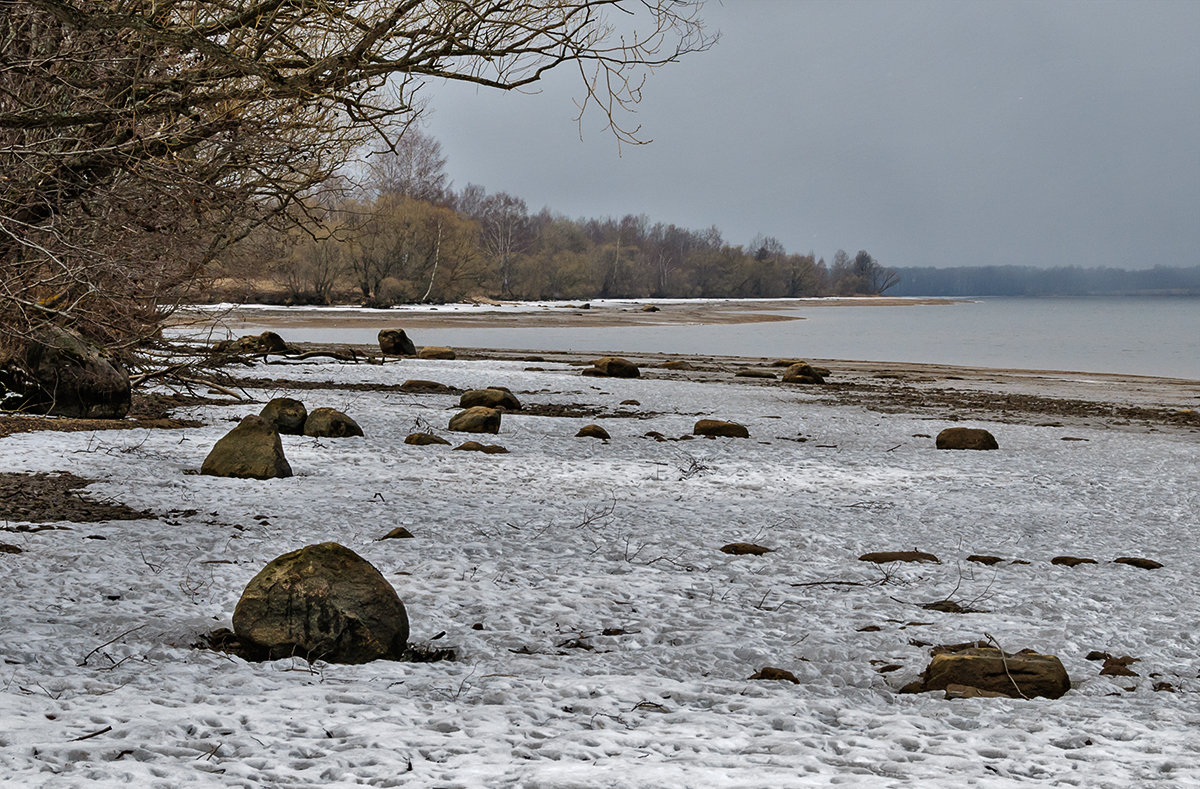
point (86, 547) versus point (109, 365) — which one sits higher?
point (109, 365)

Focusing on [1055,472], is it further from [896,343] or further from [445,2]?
[896,343]

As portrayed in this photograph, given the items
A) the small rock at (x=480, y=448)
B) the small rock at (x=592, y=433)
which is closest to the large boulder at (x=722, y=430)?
the small rock at (x=592, y=433)

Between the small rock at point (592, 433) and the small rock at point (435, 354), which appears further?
the small rock at point (435, 354)

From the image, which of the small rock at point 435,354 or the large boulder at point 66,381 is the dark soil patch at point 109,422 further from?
the small rock at point 435,354

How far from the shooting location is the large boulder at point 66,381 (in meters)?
11.6

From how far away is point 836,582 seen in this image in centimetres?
663

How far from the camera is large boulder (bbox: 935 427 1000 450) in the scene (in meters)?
12.9

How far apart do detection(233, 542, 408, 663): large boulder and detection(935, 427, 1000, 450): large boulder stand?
946 cm

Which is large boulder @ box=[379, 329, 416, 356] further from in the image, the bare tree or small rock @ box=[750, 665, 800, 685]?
small rock @ box=[750, 665, 800, 685]

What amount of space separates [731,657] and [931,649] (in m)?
1.08

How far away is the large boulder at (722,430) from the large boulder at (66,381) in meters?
7.05

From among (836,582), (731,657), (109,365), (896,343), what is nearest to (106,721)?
(731,657)

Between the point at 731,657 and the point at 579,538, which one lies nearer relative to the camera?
the point at 731,657

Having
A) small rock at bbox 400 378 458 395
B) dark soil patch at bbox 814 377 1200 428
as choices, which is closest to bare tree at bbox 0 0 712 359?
small rock at bbox 400 378 458 395
